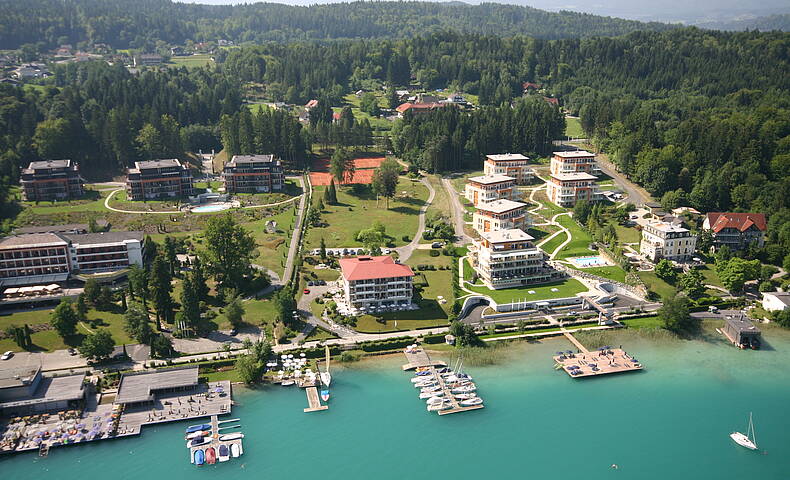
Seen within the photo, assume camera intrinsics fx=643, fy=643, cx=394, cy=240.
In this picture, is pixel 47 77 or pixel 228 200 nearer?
pixel 228 200

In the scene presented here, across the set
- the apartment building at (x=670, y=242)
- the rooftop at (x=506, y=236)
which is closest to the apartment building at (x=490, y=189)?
the rooftop at (x=506, y=236)

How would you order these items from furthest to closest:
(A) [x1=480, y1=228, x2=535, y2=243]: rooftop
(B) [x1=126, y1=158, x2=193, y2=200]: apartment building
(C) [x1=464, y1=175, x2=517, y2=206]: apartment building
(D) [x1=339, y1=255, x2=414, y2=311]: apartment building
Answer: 1. (B) [x1=126, y1=158, x2=193, y2=200]: apartment building
2. (C) [x1=464, y1=175, x2=517, y2=206]: apartment building
3. (A) [x1=480, y1=228, x2=535, y2=243]: rooftop
4. (D) [x1=339, y1=255, x2=414, y2=311]: apartment building

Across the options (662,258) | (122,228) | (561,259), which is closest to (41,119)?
(122,228)

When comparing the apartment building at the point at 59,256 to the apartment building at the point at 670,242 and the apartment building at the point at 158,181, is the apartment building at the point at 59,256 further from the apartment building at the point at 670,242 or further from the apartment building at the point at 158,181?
the apartment building at the point at 670,242

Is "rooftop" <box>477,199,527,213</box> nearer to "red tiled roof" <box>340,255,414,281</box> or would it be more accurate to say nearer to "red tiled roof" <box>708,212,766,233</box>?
"red tiled roof" <box>340,255,414,281</box>

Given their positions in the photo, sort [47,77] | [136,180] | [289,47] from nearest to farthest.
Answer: [136,180] < [47,77] < [289,47]

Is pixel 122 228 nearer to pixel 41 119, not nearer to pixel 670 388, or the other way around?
pixel 41 119

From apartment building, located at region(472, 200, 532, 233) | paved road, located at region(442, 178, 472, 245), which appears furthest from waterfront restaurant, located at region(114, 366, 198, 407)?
apartment building, located at region(472, 200, 532, 233)
